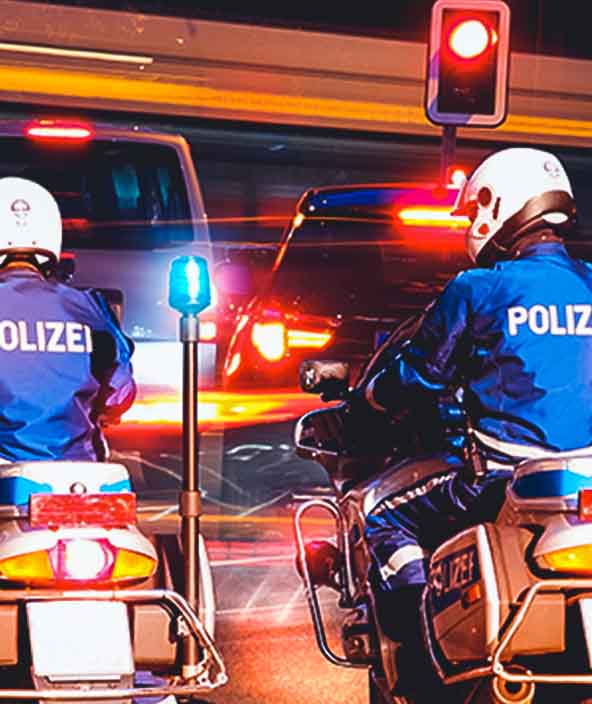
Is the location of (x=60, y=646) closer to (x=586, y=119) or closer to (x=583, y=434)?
(x=583, y=434)

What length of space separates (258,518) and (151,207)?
242 cm

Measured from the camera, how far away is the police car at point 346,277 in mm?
10797

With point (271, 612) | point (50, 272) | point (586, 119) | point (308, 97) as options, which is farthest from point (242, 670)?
point (586, 119)

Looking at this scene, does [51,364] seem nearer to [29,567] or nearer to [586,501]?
[29,567]

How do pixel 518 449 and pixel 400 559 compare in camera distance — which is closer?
pixel 518 449

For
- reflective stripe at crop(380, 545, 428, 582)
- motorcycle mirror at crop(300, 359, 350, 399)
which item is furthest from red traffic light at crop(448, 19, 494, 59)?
reflective stripe at crop(380, 545, 428, 582)

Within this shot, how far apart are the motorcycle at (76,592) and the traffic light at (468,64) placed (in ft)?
21.7

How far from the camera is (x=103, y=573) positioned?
5.47 m

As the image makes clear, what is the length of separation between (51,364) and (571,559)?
1.71 meters

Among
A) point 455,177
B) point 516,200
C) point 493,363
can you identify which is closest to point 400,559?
point 493,363

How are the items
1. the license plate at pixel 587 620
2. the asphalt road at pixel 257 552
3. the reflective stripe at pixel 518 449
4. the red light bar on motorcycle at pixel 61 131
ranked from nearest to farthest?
the license plate at pixel 587 620, the reflective stripe at pixel 518 449, the asphalt road at pixel 257 552, the red light bar on motorcycle at pixel 61 131

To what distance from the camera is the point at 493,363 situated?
A: 587cm

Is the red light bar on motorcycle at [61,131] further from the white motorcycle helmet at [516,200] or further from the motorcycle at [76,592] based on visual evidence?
the motorcycle at [76,592]

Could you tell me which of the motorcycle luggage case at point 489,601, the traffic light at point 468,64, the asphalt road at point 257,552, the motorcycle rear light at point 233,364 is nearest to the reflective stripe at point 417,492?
the motorcycle luggage case at point 489,601
